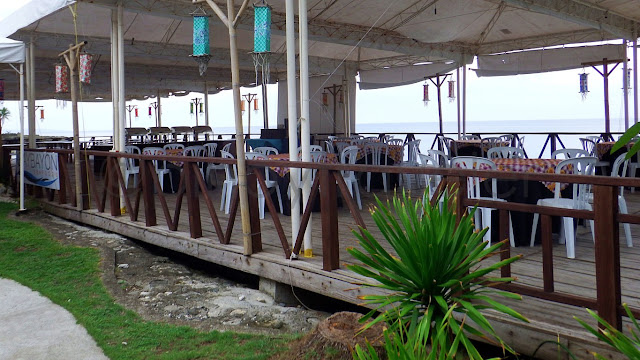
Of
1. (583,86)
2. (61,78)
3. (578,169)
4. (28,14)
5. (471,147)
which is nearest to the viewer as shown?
(578,169)

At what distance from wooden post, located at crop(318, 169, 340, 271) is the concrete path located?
160 cm

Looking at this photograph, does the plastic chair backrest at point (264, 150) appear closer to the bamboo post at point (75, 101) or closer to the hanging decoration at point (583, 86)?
the bamboo post at point (75, 101)

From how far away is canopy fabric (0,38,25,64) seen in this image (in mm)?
7477

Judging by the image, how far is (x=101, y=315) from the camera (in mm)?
4273

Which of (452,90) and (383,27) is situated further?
(452,90)

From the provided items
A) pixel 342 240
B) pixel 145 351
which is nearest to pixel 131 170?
pixel 342 240

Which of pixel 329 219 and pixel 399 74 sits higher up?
pixel 399 74

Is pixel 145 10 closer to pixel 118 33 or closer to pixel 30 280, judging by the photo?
pixel 118 33

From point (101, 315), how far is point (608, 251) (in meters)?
3.35

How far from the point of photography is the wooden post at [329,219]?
4113 mm

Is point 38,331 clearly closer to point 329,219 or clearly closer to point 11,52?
point 329,219

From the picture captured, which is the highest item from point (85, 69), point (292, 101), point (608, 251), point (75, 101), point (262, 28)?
point (85, 69)

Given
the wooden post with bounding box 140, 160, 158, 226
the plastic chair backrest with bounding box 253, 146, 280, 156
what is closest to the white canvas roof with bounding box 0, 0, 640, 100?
the plastic chair backrest with bounding box 253, 146, 280, 156

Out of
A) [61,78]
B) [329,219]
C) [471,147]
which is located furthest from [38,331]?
[471,147]
